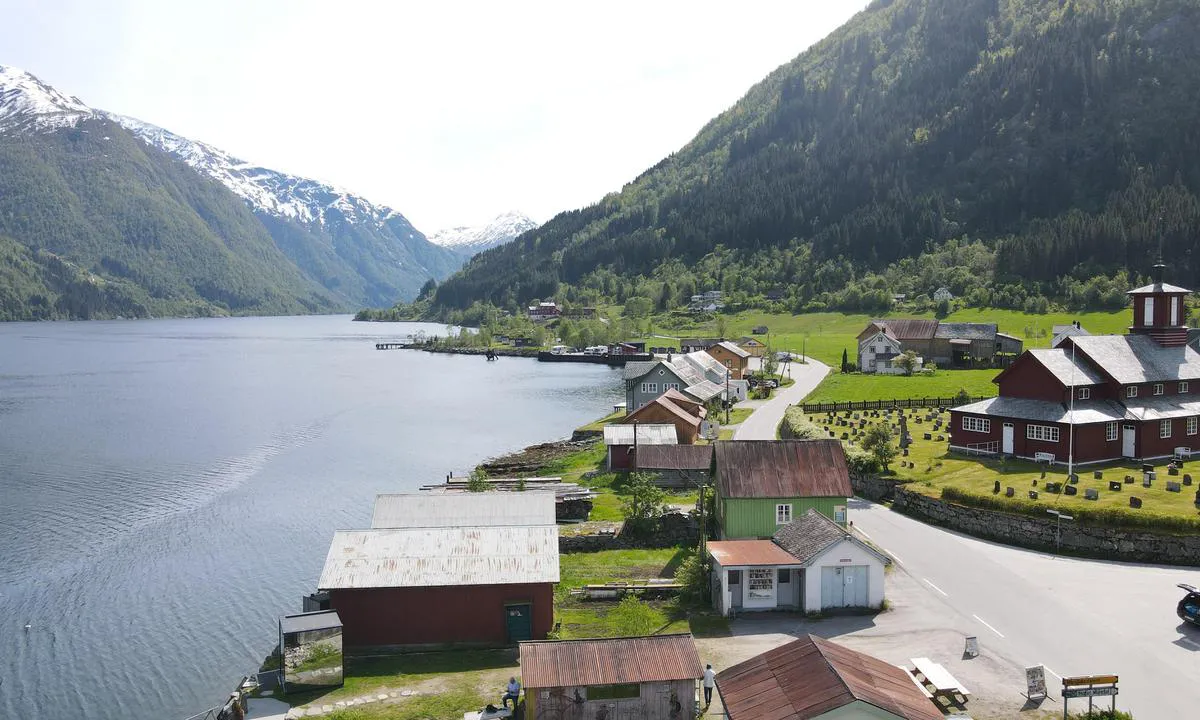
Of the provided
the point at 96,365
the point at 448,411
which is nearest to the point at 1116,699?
the point at 448,411

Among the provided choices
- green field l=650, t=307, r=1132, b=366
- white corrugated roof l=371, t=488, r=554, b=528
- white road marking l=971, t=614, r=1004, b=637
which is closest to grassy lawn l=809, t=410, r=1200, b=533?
white road marking l=971, t=614, r=1004, b=637

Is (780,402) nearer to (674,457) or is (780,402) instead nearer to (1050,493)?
(674,457)

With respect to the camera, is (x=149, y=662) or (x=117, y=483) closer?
(x=149, y=662)

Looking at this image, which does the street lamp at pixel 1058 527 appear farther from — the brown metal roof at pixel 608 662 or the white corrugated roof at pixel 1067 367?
the brown metal roof at pixel 608 662

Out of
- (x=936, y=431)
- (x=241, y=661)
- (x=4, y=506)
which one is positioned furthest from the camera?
(x=936, y=431)

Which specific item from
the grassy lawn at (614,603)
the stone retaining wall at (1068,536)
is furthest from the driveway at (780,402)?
the grassy lawn at (614,603)

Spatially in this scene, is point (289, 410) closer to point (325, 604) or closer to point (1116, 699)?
point (325, 604)

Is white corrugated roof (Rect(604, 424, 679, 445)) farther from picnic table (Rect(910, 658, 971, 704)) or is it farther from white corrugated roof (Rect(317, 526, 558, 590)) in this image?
picnic table (Rect(910, 658, 971, 704))
